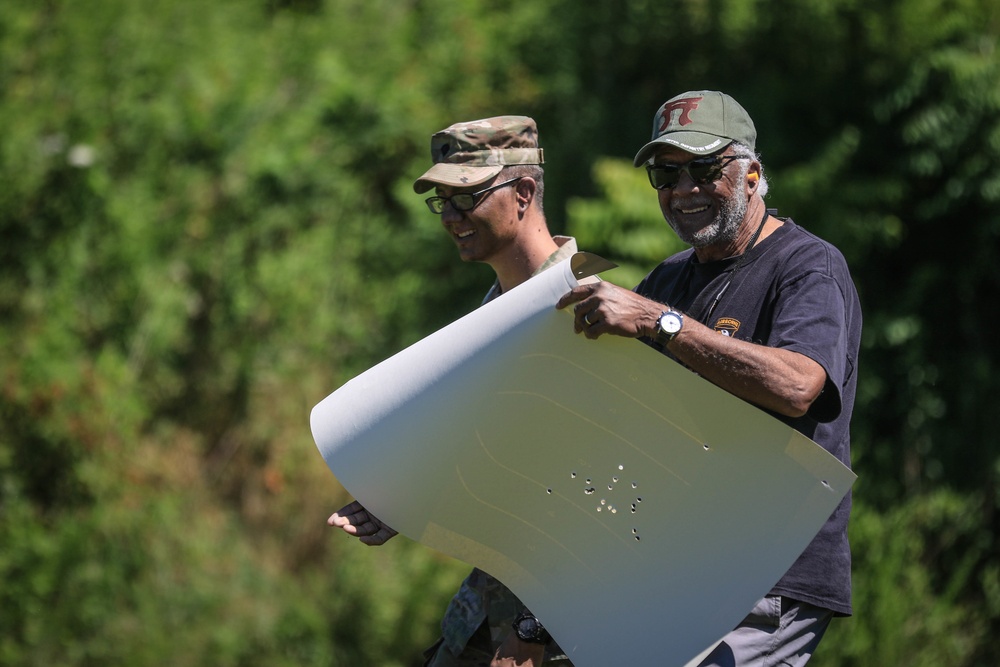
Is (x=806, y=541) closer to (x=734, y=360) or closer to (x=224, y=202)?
(x=734, y=360)

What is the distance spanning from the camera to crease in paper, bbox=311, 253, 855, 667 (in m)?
2.49

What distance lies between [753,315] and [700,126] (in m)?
0.45

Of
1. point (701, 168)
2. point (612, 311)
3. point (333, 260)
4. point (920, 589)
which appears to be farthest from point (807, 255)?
point (333, 260)

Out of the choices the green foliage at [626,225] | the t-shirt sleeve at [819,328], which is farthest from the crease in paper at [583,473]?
the green foliage at [626,225]

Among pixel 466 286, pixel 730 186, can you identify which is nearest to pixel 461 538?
pixel 730 186

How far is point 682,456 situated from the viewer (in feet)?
8.30

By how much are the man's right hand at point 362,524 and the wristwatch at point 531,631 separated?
0.41 metres

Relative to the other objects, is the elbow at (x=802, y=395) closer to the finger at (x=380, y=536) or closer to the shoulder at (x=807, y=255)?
the shoulder at (x=807, y=255)

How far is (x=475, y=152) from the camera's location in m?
3.42

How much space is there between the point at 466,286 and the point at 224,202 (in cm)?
236

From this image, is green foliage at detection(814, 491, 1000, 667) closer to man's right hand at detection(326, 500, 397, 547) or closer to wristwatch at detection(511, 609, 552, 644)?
wristwatch at detection(511, 609, 552, 644)

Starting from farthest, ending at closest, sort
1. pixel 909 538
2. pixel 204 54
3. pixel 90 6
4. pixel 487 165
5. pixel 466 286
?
pixel 204 54, pixel 90 6, pixel 466 286, pixel 909 538, pixel 487 165

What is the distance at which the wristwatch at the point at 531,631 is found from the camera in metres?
3.05

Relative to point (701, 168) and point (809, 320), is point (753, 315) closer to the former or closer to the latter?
point (809, 320)
